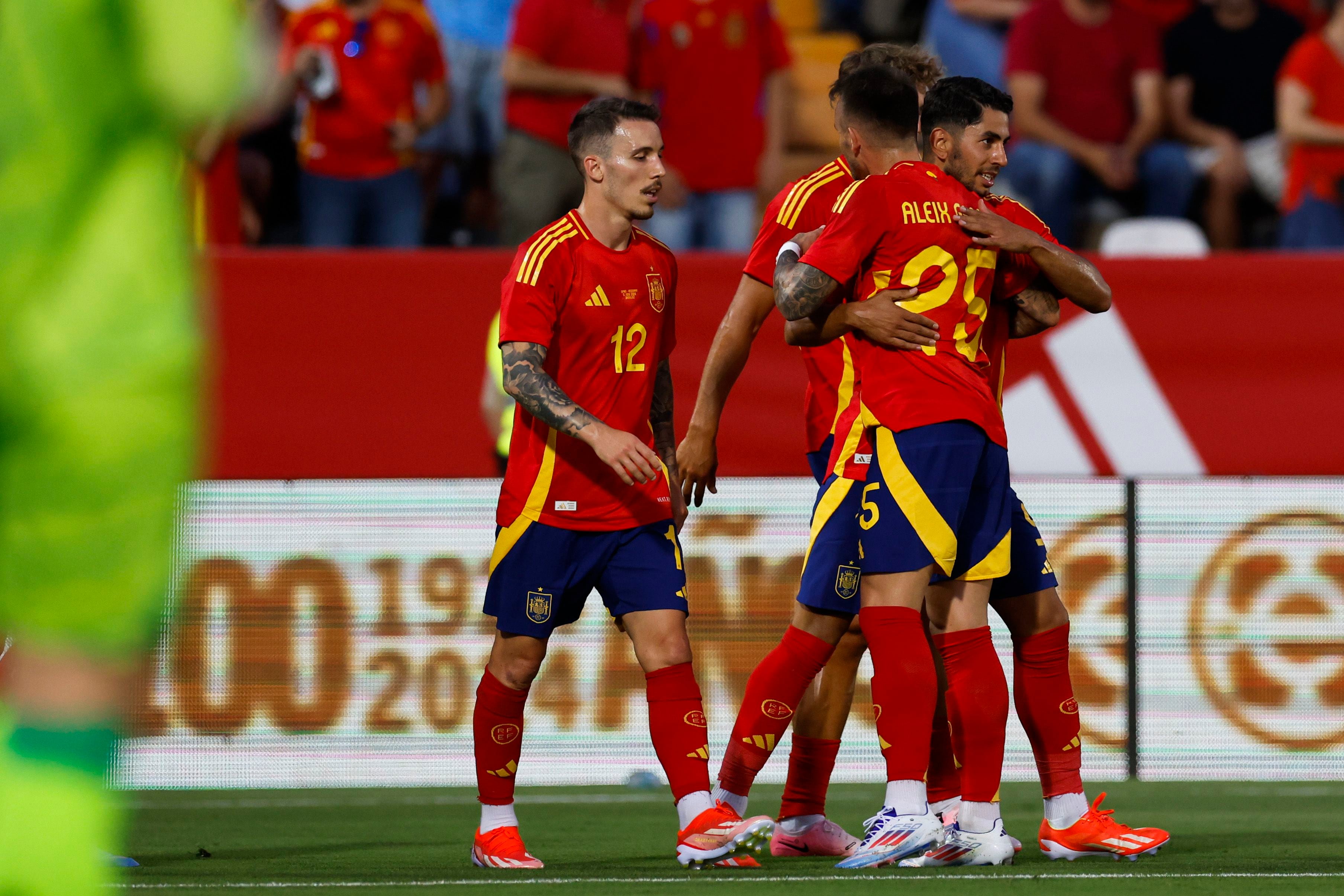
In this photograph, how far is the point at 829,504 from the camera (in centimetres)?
539

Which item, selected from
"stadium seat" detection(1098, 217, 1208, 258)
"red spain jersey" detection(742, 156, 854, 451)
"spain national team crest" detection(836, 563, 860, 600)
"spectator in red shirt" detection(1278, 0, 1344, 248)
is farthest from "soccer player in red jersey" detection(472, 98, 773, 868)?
"spectator in red shirt" detection(1278, 0, 1344, 248)

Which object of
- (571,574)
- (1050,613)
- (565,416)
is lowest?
(1050,613)

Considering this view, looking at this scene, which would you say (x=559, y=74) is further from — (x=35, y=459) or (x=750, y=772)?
(x=35, y=459)

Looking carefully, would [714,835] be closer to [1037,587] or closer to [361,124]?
[1037,587]

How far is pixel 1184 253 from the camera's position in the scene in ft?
32.9

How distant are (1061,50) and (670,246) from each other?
2.49m

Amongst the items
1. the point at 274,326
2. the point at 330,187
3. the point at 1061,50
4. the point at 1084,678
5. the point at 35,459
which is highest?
the point at 1061,50

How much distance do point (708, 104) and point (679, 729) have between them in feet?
18.3

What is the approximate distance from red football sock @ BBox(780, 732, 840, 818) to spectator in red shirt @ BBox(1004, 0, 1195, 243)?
5.51 meters

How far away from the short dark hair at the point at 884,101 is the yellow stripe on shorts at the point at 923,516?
3.23ft

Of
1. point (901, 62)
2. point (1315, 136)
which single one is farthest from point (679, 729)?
point (1315, 136)

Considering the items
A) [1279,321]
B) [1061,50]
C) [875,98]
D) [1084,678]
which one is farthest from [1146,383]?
[875,98]

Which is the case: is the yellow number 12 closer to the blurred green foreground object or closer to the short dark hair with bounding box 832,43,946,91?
the short dark hair with bounding box 832,43,946,91

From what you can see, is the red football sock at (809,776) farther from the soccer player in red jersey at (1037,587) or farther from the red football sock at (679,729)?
the soccer player in red jersey at (1037,587)
